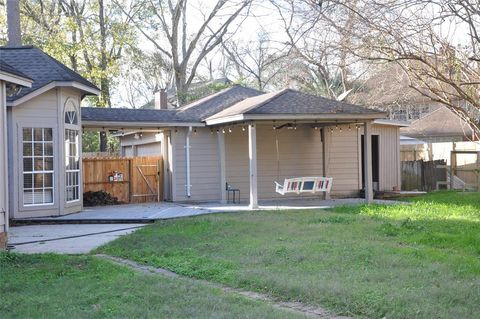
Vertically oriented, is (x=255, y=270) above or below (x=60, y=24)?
below

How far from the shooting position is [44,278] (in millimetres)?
7762

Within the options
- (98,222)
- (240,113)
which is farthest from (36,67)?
(240,113)

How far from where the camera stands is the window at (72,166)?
16297 mm

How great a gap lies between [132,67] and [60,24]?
6729 mm

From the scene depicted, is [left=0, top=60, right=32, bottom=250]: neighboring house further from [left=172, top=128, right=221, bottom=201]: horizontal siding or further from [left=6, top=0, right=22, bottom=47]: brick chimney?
[left=6, top=0, right=22, bottom=47]: brick chimney

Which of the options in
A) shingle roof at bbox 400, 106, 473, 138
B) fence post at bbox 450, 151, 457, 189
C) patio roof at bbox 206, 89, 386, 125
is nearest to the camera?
patio roof at bbox 206, 89, 386, 125

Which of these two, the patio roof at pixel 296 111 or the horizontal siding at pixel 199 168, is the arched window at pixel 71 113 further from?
the patio roof at pixel 296 111

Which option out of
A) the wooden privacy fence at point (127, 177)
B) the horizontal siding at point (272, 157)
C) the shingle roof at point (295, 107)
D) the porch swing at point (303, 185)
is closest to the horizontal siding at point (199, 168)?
the horizontal siding at point (272, 157)

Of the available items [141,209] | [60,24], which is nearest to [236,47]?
[60,24]

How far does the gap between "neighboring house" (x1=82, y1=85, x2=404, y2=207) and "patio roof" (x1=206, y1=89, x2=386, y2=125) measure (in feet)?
0.23

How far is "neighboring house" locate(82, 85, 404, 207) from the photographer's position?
18.7 meters

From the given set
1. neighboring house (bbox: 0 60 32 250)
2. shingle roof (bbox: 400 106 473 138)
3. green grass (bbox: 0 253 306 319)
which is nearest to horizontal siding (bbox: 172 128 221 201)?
neighboring house (bbox: 0 60 32 250)

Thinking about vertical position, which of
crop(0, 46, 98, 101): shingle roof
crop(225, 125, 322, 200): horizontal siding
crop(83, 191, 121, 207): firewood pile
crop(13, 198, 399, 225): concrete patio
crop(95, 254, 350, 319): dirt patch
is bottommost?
crop(95, 254, 350, 319): dirt patch

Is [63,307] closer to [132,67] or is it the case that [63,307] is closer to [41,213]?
[41,213]
